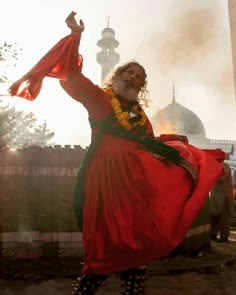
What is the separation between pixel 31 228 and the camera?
5.44m

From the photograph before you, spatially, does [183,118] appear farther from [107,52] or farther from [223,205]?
[223,205]

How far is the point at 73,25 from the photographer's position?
2400 millimetres

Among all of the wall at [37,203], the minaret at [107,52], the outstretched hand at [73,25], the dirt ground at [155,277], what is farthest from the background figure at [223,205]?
the minaret at [107,52]

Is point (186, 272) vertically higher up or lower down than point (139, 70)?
lower down

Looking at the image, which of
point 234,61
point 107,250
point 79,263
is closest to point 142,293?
point 107,250

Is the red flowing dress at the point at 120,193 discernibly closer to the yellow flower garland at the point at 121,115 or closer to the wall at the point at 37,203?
the yellow flower garland at the point at 121,115

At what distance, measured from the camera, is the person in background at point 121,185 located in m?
2.26

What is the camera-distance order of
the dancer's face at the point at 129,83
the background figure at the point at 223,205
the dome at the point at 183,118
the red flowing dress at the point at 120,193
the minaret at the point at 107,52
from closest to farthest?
the red flowing dress at the point at 120,193
the dancer's face at the point at 129,83
the background figure at the point at 223,205
the dome at the point at 183,118
the minaret at the point at 107,52

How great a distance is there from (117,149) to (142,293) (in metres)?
1.02

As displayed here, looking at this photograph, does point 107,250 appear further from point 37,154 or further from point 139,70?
point 37,154

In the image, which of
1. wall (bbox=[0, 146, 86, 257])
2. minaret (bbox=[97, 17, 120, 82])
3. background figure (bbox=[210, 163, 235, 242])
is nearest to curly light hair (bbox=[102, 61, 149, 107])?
wall (bbox=[0, 146, 86, 257])

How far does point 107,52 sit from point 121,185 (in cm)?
5039

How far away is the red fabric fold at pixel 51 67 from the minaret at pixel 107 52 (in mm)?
46990

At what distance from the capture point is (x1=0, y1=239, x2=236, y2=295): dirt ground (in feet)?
12.5
